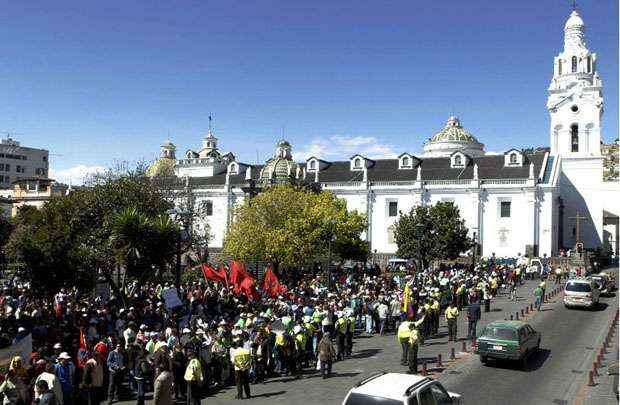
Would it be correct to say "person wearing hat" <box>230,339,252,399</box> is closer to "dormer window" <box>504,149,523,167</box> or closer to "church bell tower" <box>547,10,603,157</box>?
"dormer window" <box>504,149,523,167</box>

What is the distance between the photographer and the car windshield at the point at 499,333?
17.3 metres

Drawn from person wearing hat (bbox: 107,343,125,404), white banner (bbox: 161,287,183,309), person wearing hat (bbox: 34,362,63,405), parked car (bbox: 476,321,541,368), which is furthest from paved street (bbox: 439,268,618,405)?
person wearing hat (bbox: 34,362,63,405)

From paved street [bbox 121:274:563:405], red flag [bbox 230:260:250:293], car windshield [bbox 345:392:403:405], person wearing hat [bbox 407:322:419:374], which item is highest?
red flag [bbox 230:260:250:293]

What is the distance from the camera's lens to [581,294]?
2788 centimetres

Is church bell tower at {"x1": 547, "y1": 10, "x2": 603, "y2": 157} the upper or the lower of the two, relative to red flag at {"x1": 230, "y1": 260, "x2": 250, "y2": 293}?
upper

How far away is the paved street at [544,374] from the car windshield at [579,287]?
153 inches

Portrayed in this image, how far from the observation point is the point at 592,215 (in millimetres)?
66438

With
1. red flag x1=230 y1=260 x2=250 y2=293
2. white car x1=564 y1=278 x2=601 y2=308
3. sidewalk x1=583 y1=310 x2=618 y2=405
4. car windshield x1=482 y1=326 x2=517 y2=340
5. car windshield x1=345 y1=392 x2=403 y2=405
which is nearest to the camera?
car windshield x1=345 y1=392 x2=403 y2=405

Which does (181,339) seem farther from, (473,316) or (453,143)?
(453,143)

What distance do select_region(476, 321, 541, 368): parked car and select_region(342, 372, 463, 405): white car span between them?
7.23 metres

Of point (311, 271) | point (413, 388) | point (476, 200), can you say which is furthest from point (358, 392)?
point (476, 200)

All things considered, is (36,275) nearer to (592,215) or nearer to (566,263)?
(566,263)

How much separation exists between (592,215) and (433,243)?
27.9 meters

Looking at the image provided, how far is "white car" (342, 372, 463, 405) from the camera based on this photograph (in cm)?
944
